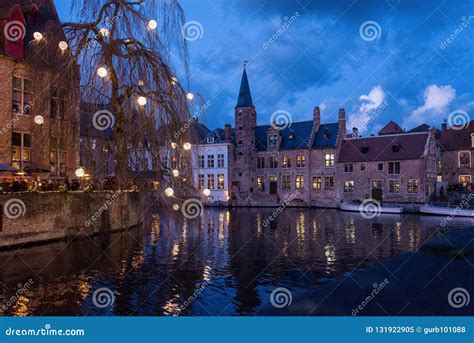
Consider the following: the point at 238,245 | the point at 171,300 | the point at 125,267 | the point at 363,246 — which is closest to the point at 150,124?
the point at 125,267

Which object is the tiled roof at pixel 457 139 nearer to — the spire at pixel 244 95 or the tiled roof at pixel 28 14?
the spire at pixel 244 95

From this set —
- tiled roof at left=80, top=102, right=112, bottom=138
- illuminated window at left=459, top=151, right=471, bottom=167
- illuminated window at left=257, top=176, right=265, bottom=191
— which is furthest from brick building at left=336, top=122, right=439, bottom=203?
tiled roof at left=80, top=102, right=112, bottom=138

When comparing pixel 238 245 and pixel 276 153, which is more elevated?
pixel 276 153

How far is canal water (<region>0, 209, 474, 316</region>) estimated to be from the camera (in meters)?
10.1

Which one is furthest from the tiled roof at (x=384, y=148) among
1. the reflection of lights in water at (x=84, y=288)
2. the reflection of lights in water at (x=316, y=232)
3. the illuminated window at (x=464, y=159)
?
the reflection of lights in water at (x=84, y=288)

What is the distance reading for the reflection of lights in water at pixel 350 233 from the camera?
21375 mm

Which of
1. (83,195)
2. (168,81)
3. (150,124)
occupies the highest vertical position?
(168,81)

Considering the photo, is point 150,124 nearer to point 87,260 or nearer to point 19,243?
point 87,260

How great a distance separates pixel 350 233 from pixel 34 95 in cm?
1860

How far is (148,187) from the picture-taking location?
17.5m

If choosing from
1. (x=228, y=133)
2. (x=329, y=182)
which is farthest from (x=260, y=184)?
(x=329, y=182)

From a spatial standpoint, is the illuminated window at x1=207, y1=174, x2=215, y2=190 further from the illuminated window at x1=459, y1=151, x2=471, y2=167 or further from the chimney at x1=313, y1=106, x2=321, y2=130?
the illuminated window at x1=459, y1=151, x2=471, y2=167

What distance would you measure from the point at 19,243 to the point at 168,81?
9987 millimetres
